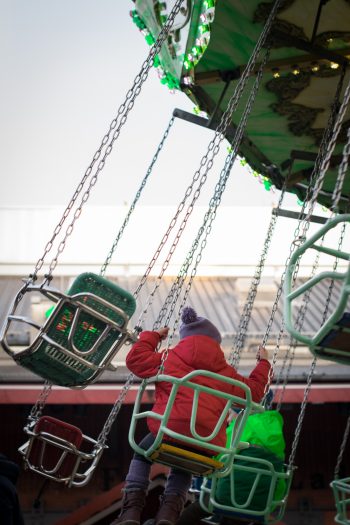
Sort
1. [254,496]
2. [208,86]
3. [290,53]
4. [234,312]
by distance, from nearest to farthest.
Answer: [254,496], [290,53], [208,86], [234,312]

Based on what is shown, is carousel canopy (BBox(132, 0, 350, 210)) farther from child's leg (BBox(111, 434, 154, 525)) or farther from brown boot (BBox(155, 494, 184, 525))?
→ brown boot (BBox(155, 494, 184, 525))

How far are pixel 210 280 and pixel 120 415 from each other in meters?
3.40

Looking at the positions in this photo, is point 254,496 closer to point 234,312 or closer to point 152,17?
point 152,17

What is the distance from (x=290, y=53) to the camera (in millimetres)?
5324

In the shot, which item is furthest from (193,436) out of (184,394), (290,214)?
(290,214)

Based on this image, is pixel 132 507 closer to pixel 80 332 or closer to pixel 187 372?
pixel 187 372

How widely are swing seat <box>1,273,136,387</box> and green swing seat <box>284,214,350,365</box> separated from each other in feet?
3.66

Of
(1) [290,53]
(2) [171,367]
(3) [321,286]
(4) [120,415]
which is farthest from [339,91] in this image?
(3) [321,286]

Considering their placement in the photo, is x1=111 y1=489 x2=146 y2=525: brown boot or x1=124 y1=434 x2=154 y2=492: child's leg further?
x1=124 y1=434 x2=154 y2=492: child's leg

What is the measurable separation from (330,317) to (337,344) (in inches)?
5.5

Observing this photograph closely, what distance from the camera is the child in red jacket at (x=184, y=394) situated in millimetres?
4113

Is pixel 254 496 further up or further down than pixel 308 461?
further down

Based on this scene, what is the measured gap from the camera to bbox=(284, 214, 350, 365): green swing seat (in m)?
3.01

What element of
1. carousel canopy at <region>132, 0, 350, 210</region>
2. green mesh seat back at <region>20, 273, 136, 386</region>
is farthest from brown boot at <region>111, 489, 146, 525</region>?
carousel canopy at <region>132, 0, 350, 210</region>
